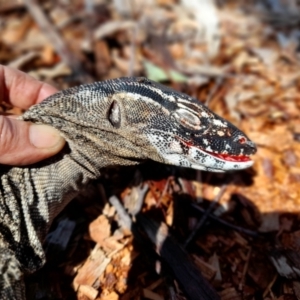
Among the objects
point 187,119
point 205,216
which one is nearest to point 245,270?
point 205,216

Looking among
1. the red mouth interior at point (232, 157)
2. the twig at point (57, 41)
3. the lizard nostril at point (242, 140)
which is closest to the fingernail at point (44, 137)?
the red mouth interior at point (232, 157)

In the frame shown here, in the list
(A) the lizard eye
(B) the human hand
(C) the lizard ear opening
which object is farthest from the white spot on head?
(B) the human hand

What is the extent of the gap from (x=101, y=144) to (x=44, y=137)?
1.19ft

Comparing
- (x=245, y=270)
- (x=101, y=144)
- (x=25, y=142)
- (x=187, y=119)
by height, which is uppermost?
(x=187, y=119)

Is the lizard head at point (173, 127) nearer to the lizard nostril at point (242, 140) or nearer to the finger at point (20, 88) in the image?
the lizard nostril at point (242, 140)

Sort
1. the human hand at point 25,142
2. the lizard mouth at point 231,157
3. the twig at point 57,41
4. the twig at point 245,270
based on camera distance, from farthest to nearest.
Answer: the twig at point 57,41 → the twig at point 245,270 → the lizard mouth at point 231,157 → the human hand at point 25,142

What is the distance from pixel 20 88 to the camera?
3.68 m

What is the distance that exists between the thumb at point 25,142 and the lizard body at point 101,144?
0.26 ft

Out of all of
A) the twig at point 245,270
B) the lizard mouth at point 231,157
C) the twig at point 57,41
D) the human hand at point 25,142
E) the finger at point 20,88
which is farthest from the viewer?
the twig at point 57,41

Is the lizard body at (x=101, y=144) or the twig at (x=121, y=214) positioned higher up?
the lizard body at (x=101, y=144)

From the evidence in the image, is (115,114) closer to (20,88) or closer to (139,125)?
(139,125)

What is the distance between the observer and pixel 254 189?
12.4 feet

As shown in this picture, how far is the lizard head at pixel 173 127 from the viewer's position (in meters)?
2.83

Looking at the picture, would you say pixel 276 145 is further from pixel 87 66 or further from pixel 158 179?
pixel 87 66
